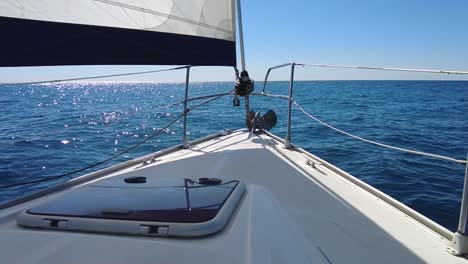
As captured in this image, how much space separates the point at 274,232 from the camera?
1.26m

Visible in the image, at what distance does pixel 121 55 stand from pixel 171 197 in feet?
3.30

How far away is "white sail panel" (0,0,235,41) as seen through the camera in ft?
5.76

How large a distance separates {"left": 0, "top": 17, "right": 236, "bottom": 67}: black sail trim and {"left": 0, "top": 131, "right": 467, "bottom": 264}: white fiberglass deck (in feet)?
2.33

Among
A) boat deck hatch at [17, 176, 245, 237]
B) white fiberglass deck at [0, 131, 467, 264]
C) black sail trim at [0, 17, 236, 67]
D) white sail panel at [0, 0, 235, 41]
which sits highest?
white sail panel at [0, 0, 235, 41]

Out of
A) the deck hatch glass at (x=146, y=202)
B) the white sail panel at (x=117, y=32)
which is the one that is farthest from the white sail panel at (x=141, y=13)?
the deck hatch glass at (x=146, y=202)

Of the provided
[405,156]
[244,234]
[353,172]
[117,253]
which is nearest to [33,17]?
[117,253]

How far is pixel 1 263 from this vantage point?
Result: 103 cm

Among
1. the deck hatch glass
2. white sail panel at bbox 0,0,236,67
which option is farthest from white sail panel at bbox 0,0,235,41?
the deck hatch glass

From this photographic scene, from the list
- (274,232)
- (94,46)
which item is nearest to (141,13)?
(94,46)

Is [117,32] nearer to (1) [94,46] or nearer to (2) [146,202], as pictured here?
(1) [94,46]

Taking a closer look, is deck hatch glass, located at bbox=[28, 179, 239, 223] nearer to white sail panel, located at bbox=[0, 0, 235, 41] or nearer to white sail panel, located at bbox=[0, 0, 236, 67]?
white sail panel, located at bbox=[0, 0, 236, 67]

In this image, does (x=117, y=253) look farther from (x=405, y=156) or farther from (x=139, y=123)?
(x=139, y=123)

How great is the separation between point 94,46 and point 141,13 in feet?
1.46

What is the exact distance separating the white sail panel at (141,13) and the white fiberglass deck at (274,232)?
3.03ft
